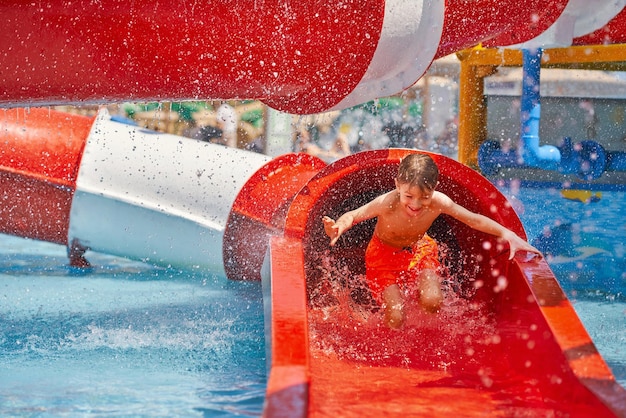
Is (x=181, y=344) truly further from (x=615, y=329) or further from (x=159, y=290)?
(x=615, y=329)

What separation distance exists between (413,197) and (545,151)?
5.39 feet

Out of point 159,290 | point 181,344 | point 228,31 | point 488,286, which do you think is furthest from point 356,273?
point 228,31

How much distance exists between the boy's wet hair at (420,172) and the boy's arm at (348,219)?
0.22 meters

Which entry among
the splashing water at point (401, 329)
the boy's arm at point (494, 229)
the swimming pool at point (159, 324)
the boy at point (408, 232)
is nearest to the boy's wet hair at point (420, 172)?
the boy at point (408, 232)

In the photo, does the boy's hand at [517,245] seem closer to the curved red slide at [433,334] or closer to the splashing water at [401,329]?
the curved red slide at [433,334]

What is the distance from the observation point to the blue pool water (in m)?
2.75

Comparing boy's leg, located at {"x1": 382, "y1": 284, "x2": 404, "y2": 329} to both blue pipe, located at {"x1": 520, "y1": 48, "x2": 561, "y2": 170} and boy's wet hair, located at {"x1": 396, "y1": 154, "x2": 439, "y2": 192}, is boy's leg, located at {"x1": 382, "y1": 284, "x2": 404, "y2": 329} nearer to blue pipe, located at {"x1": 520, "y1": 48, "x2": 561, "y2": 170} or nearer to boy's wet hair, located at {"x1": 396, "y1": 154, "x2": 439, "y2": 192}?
boy's wet hair, located at {"x1": 396, "y1": 154, "x2": 439, "y2": 192}

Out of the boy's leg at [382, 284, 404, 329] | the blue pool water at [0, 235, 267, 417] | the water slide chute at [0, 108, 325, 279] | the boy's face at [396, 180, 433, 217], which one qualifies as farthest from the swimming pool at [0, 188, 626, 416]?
the boy's face at [396, 180, 433, 217]

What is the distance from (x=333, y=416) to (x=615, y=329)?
1.75 metres

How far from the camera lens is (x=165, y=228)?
4.71 metres

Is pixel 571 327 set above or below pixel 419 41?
below

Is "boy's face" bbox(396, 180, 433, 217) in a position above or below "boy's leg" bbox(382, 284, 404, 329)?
above

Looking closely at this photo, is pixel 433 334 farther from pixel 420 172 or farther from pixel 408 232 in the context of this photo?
pixel 420 172

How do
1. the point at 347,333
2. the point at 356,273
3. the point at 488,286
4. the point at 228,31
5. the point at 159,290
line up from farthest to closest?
the point at 159,290, the point at 356,273, the point at 488,286, the point at 347,333, the point at 228,31
